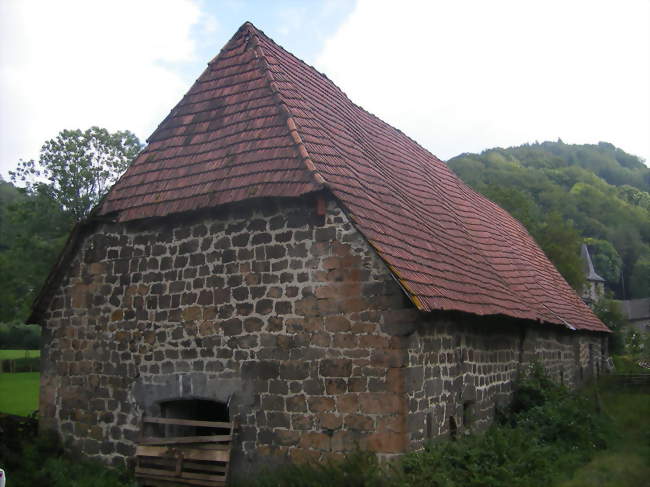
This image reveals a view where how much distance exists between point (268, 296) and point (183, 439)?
235cm

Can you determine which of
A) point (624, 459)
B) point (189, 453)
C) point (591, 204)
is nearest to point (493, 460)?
point (624, 459)

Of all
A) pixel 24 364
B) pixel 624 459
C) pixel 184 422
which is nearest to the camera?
pixel 184 422

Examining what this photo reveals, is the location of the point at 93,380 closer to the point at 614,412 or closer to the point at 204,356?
the point at 204,356

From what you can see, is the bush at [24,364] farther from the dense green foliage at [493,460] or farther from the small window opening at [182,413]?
the dense green foliage at [493,460]

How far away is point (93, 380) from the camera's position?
9.73 meters

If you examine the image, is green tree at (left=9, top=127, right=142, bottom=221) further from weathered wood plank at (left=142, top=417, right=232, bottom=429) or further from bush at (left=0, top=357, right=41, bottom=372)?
weathered wood plank at (left=142, top=417, right=232, bottom=429)

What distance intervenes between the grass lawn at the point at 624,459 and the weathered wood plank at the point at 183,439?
4509 millimetres

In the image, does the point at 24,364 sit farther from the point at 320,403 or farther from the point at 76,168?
the point at 320,403

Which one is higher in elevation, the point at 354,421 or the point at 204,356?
the point at 204,356

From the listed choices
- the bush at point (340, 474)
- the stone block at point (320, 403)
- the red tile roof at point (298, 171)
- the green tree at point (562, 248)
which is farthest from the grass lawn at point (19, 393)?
the green tree at point (562, 248)

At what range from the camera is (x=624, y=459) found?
9.70 m

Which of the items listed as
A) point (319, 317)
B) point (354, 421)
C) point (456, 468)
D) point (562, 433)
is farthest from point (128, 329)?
point (562, 433)

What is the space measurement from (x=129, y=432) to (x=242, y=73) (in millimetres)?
6055

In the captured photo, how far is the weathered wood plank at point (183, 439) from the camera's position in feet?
26.8
